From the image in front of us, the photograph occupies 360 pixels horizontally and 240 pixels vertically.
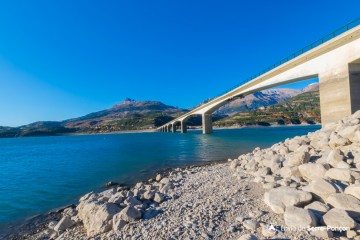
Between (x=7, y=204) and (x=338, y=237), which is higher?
(x=338, y=237)

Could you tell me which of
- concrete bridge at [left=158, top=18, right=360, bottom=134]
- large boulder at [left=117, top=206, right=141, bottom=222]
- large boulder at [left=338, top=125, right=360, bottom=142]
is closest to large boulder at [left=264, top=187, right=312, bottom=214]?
large boulder at [left=117, top=206, right=141, bottom=222]

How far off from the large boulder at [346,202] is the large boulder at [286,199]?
630mm

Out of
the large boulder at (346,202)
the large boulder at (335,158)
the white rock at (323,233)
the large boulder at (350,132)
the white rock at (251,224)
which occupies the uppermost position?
the large boulder at (350,132)

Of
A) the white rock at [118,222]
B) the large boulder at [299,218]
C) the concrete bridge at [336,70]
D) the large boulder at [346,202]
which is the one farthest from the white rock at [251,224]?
the concrete bridge at [336,70]

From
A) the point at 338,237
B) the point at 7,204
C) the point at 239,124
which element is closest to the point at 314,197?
the point at 338,237

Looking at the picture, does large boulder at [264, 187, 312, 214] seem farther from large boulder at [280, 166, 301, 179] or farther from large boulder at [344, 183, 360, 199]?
large boulder at [280, 166, 301, 179]

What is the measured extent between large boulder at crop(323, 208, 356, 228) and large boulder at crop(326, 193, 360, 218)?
392mm

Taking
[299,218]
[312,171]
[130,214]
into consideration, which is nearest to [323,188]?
[299,218]

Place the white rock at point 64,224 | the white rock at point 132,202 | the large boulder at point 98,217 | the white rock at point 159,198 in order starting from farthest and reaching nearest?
1. the white rock at point 159,198
2. the white rock at point 64,224
3. the white rock at point 132,202
4. the large boulder at point 98,217

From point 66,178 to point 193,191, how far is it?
17651mm

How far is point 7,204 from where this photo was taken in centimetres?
1628

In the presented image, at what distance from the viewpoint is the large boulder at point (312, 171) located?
945 centimetres

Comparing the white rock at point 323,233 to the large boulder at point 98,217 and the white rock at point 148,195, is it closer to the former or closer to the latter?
the large boulder at point 98,217

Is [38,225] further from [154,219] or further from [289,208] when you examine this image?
[289,208]
